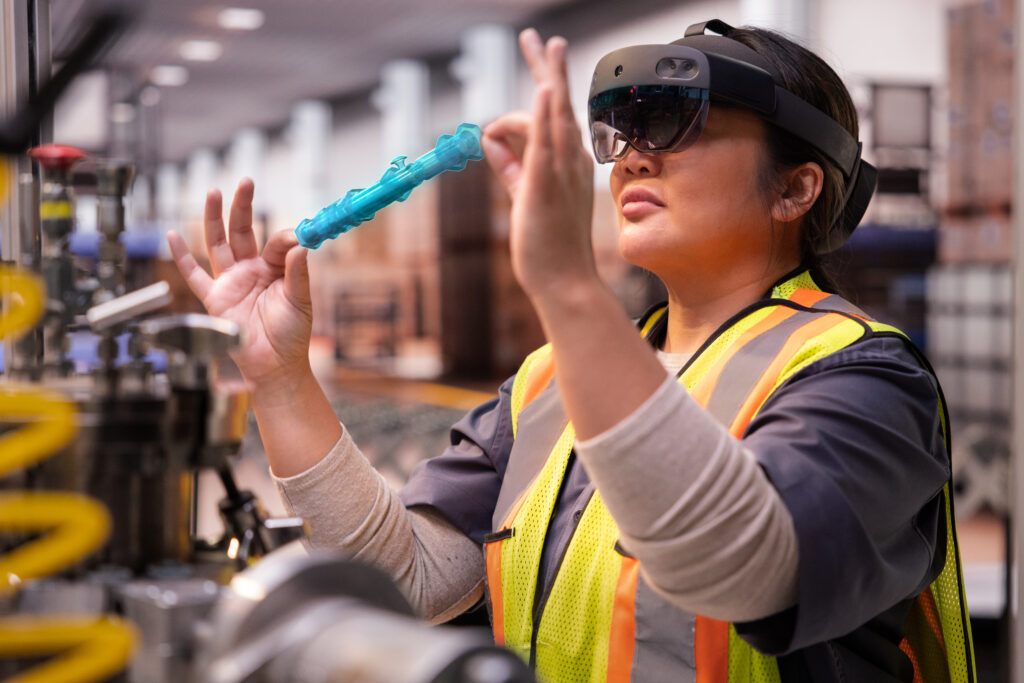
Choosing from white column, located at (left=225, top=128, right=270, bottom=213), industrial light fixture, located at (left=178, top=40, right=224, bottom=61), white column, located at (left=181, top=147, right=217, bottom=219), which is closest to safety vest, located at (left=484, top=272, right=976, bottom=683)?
industrial light fixture, located at (left=178, top=40, right=224, bottom=61)

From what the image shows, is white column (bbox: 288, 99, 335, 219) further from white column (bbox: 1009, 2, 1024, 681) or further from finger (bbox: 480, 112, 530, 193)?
finger (bbox: 480, 112, 530, 193)

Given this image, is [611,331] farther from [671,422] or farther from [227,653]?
[227,653]

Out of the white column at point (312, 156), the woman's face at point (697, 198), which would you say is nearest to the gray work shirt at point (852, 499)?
the woman's face at point (697, 198)

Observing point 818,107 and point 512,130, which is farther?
point 818,107

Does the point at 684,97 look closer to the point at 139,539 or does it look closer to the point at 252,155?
the point at 139,539

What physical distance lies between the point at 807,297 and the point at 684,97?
272 mm

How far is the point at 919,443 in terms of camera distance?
980mm

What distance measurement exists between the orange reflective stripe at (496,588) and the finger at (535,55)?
69 cm

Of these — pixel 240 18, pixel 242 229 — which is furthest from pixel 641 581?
pixel 240 18

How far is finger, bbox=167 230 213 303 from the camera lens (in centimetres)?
108

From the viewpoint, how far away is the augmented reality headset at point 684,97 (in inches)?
44.1

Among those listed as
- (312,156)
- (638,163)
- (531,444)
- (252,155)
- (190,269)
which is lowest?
(531,444)

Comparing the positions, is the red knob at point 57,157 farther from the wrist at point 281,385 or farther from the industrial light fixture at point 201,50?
the industrial light fixture at point 201,50

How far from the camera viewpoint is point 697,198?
114 cm
